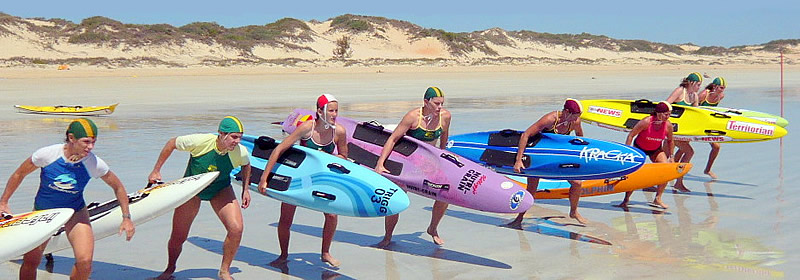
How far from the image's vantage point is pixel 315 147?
25.1 ft

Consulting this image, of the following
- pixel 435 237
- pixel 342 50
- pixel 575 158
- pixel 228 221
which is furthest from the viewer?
pixel 342 50

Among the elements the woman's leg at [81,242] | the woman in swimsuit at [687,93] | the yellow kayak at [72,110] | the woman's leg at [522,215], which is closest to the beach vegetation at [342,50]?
the yellow kayak at [72,110]

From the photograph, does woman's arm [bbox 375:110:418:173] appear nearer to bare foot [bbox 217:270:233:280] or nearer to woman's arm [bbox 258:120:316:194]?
woman's arm [bbox 258:120:316:194]

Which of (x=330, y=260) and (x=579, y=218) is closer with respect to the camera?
(x=330, y=260)

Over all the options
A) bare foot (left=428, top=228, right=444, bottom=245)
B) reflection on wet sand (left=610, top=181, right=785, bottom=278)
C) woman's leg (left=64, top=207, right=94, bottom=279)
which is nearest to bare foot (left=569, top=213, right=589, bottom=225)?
reflection on wet sand (left=610, top=181, right=785, bottom=278)

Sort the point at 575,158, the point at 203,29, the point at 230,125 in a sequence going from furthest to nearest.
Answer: the point at 203,29 < the point at 575,158 < the point at 230,125

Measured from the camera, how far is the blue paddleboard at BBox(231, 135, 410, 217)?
7.47m

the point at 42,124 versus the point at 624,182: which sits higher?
the point at 42,124

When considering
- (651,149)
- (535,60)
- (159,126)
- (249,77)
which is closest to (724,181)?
(651,149)

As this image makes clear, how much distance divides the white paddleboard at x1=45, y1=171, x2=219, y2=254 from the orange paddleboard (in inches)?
174

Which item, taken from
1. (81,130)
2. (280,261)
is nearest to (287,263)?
(280,261)

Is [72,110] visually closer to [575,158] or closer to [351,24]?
[575,158]

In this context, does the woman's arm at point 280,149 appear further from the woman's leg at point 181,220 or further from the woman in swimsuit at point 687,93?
the woman in swimsuit at point 687,93

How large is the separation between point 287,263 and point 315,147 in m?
0.96
